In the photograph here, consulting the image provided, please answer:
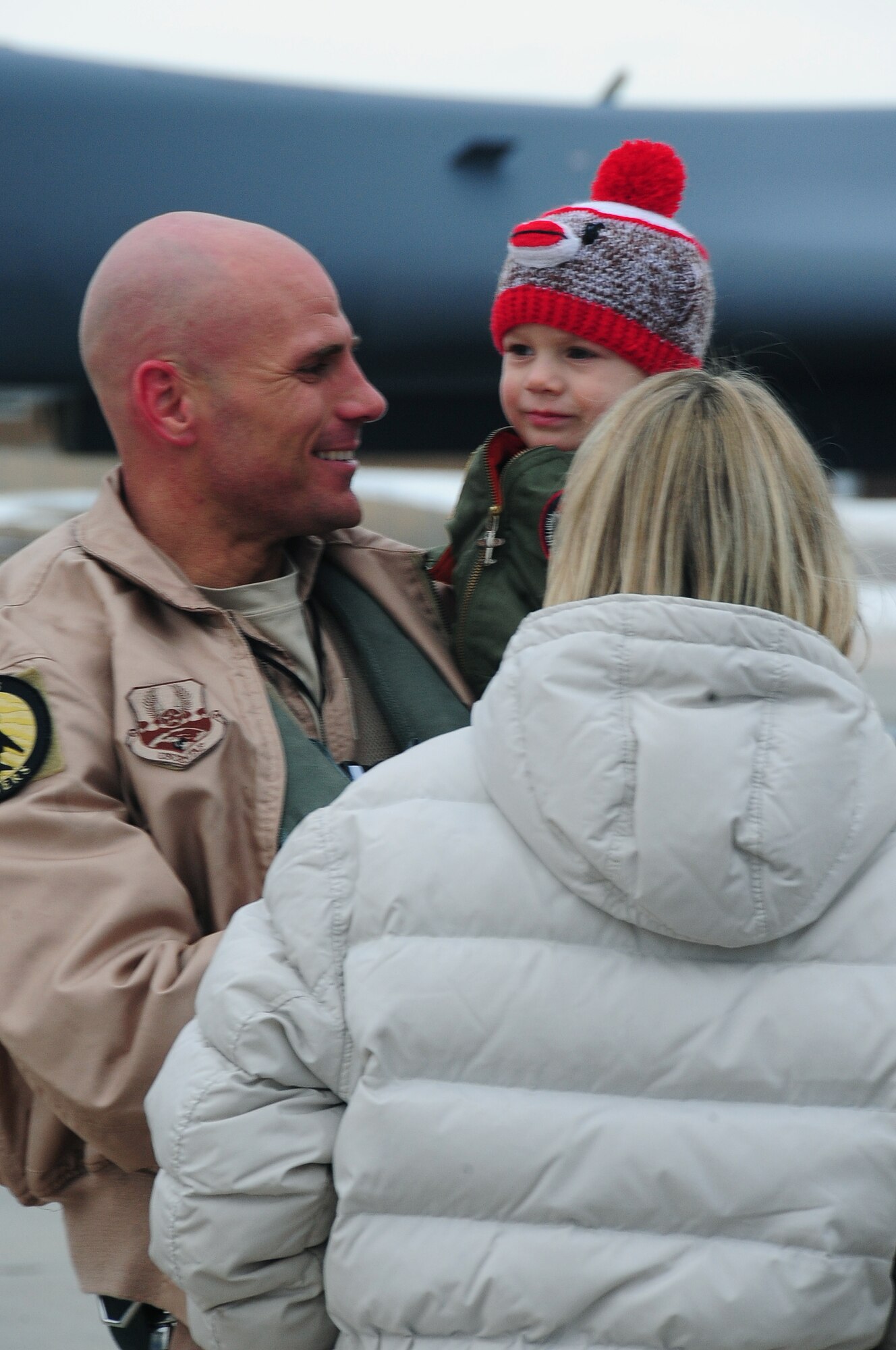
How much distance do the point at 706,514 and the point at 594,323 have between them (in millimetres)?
948

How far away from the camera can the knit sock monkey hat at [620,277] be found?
200 centimetres

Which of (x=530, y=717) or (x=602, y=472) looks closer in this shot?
(x=530, y=717)

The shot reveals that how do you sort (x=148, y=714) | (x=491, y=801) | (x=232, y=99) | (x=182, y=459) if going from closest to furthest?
(x=491, y=801) < (x=148, y=714) < (x=182, y=459) < (x=232, y=99)

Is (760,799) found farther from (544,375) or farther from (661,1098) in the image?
(544,375)

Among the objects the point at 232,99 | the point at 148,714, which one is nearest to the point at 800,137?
the point at 232,99

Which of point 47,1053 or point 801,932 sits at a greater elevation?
point 801,932

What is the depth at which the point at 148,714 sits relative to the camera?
5.16 feet

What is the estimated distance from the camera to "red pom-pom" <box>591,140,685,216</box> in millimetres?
2104

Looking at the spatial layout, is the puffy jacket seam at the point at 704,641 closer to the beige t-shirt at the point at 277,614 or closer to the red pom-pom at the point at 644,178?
the beige t-shirt at the point at 277,614

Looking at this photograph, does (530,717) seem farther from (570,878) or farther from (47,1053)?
(47,1053)

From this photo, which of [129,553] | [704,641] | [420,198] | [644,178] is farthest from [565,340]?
[420,198]

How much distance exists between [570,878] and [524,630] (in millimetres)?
195

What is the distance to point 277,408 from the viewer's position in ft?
6.06

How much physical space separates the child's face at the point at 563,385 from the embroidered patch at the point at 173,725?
727mm
